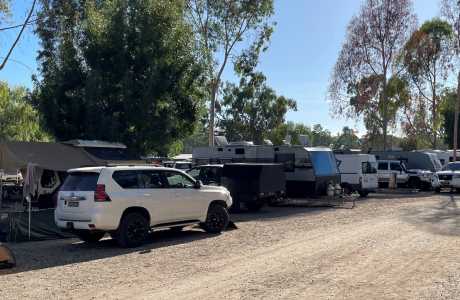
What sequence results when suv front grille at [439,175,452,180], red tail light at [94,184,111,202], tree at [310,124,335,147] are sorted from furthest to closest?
1. tree at [310,124,335,147]
2. suv front grille at [439,175,452,180]
3. red tail light at [94,184,111,202]

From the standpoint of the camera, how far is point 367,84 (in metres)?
42.2

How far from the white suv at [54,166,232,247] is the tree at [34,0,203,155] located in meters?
7.68

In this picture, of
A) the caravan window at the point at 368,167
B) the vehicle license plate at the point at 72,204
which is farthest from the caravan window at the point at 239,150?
the vehicle license plate at the point at 72,204

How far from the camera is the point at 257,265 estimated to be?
9.88m

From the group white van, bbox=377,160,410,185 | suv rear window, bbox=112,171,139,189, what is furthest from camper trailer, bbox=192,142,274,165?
white van, bbox=377,160,410,185

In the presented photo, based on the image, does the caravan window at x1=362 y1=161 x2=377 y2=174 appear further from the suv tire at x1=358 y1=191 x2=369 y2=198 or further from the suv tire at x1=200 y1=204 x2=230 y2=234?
the suv tire at x1=200 y1=204 x2=230 y2=234

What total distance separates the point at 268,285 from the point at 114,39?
14.9m

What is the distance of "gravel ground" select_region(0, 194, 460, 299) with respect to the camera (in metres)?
7.94

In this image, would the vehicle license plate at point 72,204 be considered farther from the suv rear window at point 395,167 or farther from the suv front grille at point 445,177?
the suv rear window at point 395,167

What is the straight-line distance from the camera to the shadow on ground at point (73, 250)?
10.5 metres

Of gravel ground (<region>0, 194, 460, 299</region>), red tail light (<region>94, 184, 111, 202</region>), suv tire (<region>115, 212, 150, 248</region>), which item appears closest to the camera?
gravel ground (<region>0, 194, 460, 299</region>)

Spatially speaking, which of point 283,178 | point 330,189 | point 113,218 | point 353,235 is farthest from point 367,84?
point 113,218

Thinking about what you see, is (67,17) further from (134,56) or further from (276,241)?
(276,241)

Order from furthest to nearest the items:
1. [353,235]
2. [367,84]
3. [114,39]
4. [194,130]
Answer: [367,84] → [194,130] → [114,39] → [353,235]
